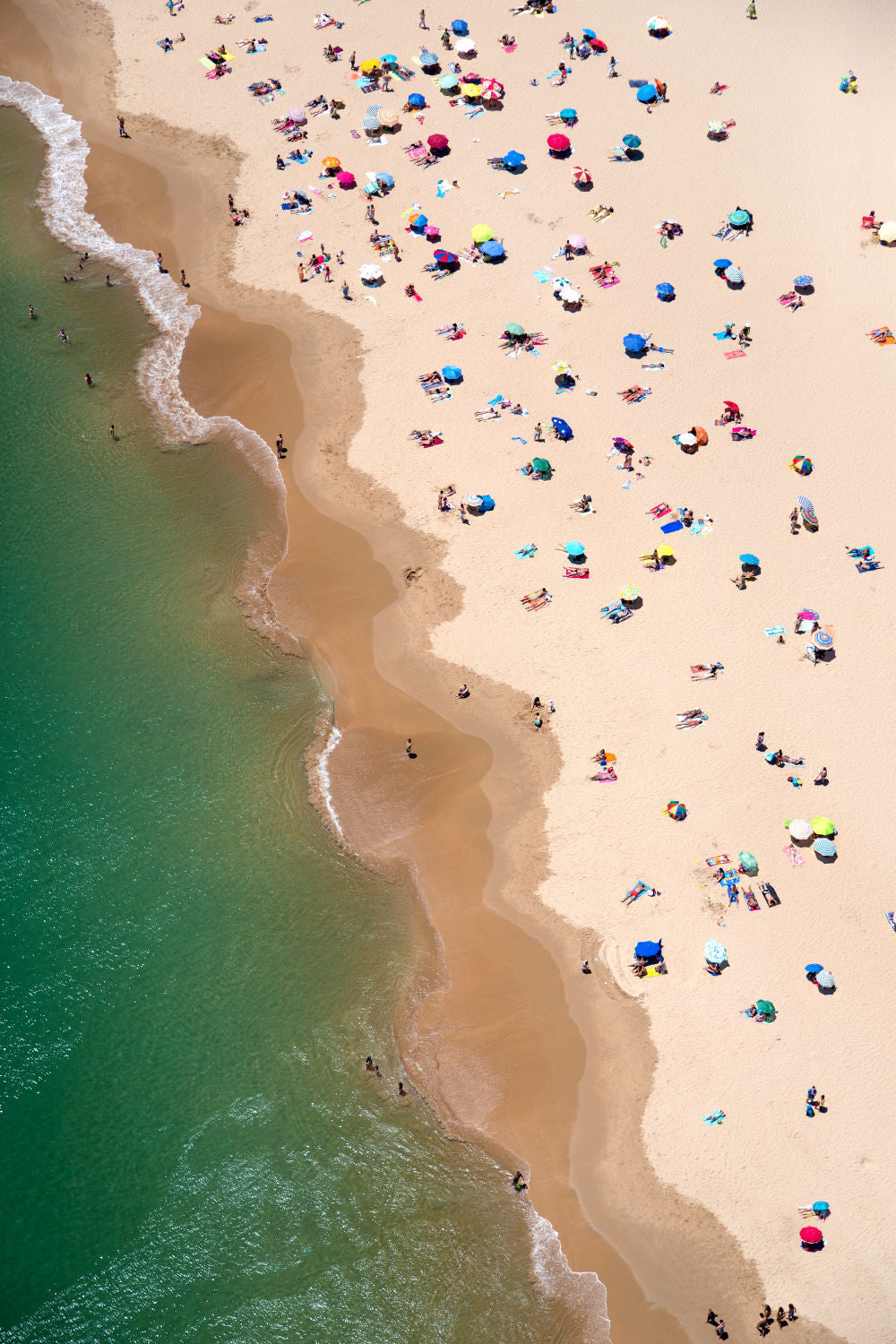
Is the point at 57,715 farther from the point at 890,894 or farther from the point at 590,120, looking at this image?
the point at 590,120

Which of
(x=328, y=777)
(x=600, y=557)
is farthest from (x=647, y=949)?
(x=600, y=557)

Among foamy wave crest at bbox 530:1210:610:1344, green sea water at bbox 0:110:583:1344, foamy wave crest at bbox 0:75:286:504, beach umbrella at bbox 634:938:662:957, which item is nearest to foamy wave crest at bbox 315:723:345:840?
green sea water at bbox 0:110:583:1344

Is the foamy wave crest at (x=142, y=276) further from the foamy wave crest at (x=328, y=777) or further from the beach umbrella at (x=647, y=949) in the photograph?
the beach umbrella at (x=647, y=949)

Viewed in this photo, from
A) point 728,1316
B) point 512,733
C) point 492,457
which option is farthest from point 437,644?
point 728,1316

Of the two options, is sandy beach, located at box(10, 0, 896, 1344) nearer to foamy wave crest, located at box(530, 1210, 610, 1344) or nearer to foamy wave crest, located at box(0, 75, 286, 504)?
foamy wave crest, located at box(530, 1210, 610, 1344)

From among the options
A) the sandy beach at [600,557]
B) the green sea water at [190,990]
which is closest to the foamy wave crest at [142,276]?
the sandy beach at [600,557]

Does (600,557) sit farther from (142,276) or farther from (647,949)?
(142,276)
